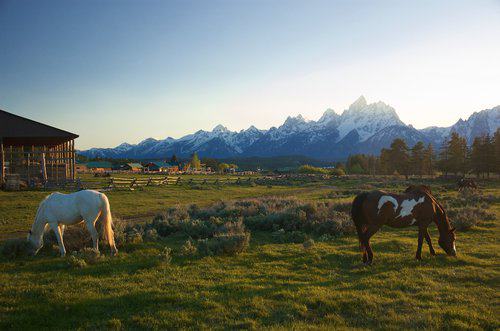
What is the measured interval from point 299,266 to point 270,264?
32.9 inches

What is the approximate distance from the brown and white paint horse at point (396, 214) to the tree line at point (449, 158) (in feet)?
190

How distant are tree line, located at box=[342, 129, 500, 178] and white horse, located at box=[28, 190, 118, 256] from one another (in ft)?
215

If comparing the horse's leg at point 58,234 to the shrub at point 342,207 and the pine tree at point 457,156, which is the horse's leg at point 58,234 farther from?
the pine tree at point 457,156

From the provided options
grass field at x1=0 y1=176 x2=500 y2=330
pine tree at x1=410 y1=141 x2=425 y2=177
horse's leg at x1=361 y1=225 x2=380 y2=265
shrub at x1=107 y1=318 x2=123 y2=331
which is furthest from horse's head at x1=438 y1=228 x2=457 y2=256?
pine tree at x1=410 y1=141 x2=425 y2=177

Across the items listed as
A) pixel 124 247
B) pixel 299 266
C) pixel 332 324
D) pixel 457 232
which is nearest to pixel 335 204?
pixel 457 232

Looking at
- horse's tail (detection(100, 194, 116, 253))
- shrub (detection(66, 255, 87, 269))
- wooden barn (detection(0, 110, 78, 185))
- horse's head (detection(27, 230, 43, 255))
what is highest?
wooden barn (detection(0, 110, 78, 185))

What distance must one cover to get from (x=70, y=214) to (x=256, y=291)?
6.12m

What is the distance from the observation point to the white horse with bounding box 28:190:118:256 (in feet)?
30.1

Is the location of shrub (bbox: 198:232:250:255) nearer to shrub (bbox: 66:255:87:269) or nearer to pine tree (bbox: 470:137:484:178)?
shrub (bbox: 66:255:87:269)

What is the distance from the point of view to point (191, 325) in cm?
536

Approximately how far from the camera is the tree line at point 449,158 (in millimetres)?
56250

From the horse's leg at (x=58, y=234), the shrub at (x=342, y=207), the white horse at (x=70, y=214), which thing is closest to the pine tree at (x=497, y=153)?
the shrub at (x=342, y=207)

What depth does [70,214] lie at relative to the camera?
9180mm

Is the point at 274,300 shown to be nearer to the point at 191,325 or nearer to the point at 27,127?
the point at 191,325
